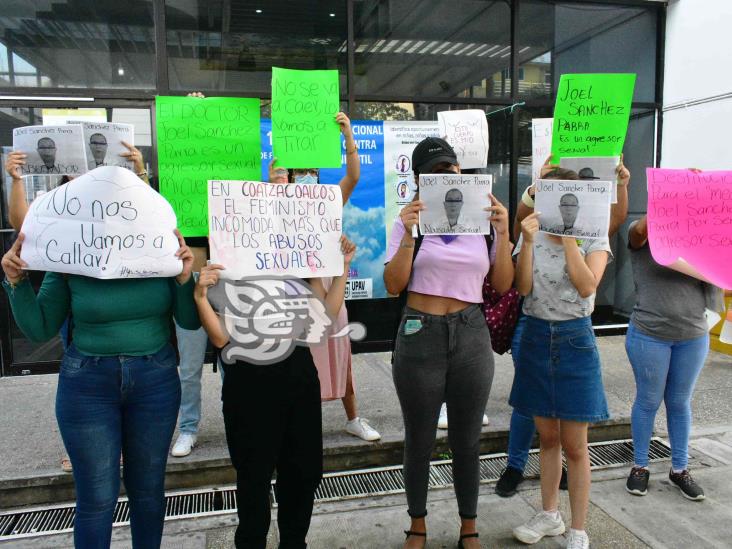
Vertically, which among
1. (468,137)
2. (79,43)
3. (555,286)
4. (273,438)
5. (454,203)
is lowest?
(273,438)

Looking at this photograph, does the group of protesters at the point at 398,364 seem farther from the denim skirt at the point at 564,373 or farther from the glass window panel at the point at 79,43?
the glass window panel at the point at 79,43

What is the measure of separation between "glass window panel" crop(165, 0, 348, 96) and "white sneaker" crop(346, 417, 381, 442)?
348cm

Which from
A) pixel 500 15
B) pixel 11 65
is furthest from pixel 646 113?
pixel 11 65

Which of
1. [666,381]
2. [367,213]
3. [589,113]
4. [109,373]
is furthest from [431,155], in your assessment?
[367,213]

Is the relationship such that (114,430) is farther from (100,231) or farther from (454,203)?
(454,203)

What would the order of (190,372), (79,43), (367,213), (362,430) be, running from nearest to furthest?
(190,372) < (362,430) < (79,43) < (367,213)

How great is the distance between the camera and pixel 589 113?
112 inches

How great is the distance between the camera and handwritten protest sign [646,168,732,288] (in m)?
3.18

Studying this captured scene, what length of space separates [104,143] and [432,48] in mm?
4599

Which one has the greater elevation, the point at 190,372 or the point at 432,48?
the point at 432,48

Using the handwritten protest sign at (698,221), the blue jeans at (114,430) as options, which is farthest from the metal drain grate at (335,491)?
the handwritten protest sign at (698,221)

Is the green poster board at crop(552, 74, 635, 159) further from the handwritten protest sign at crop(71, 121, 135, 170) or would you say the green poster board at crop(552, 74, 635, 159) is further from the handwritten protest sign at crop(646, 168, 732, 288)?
the handwritten protest sign at crop(71, 121, 135, 170)

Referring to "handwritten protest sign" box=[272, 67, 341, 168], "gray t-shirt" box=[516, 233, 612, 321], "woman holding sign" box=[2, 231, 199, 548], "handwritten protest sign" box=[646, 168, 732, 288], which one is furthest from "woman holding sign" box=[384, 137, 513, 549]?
"handwritten protest sign" box=[646, 168, 732, 288]

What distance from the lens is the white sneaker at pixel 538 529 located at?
3.02 meters
